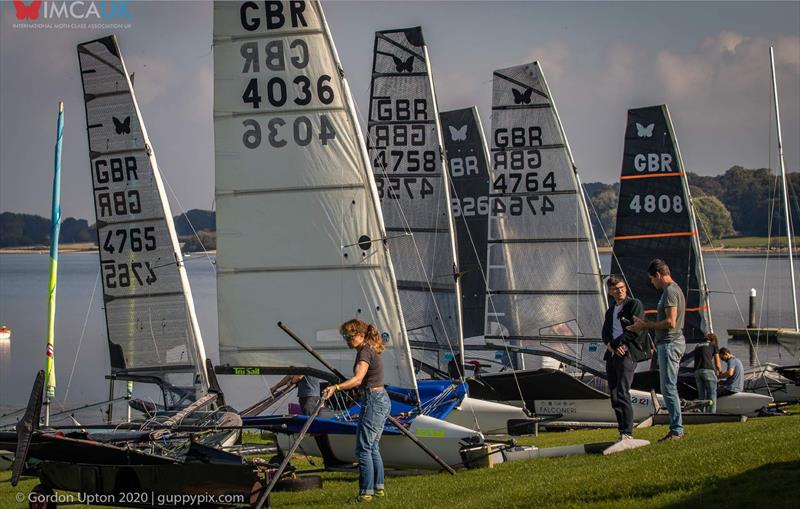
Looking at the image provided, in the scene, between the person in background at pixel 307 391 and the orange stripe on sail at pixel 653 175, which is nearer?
the person in background at pixel 307 391

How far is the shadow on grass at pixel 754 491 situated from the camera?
389 inches

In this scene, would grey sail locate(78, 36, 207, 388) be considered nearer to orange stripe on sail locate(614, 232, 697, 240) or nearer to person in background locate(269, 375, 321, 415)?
person in background locate(269, 375, 321, 415)

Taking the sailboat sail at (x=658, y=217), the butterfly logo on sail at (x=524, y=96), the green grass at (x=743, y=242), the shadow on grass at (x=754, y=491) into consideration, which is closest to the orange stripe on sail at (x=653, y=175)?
the sailboat sail at (x=658, y=217)

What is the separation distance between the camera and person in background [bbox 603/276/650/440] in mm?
13859

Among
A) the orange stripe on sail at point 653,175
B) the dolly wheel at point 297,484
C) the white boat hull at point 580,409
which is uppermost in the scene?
the orange stripe on sail at point 653,175

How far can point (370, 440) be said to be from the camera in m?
12.8

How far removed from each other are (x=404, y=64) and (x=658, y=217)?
7858 mm

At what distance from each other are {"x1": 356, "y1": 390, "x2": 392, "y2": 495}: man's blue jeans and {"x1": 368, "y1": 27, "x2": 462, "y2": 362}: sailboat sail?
12.2m

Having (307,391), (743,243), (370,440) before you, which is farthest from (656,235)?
(743,243)

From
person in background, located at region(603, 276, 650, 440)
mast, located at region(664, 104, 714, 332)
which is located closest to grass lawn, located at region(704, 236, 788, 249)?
mast, located at region(664, 104, 714, 332)

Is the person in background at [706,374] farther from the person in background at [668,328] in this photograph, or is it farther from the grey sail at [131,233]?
the grey sail at [131,233]

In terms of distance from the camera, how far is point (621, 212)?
1196 inches

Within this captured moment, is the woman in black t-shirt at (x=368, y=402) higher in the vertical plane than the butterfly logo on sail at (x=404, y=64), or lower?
lower

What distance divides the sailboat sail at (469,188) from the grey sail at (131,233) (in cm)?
1029
